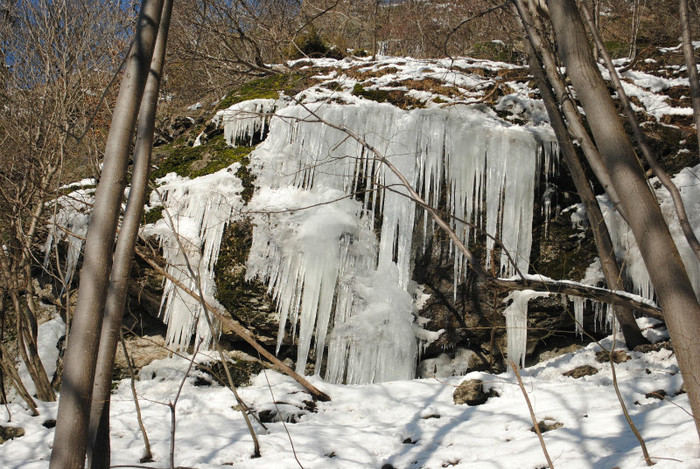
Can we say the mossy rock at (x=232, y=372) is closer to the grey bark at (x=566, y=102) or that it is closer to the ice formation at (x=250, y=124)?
the ice formation at (x=250, y=124)

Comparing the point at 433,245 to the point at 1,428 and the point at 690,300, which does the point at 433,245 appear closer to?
the point at 690,300

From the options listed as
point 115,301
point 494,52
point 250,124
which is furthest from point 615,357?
point 494,52

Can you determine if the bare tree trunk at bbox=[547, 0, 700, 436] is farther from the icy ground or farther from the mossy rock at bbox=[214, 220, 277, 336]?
the mossy rock at bbox=[214, 220, 277, 336]

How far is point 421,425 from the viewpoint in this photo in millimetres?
3959

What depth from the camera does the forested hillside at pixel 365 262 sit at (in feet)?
12.1

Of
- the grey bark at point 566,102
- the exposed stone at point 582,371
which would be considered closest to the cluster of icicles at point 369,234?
the exposed stone at point 582,371

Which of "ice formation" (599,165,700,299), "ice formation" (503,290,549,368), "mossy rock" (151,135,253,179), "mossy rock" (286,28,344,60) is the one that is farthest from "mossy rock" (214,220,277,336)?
"mossy rock" (286,28,344,60)

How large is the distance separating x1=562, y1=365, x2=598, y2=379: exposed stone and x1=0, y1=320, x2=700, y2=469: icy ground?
0.23ft

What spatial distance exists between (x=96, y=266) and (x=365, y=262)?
13.1 feet

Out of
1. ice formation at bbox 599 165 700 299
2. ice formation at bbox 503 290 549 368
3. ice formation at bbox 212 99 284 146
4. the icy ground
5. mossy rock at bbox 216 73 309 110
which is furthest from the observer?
mossy rock at bbox 216 73 309 110

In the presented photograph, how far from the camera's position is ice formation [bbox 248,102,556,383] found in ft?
17.1

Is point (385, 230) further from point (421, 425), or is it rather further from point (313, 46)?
point (313, 46)

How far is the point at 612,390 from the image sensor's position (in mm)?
3855

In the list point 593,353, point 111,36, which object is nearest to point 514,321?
point 593,353
